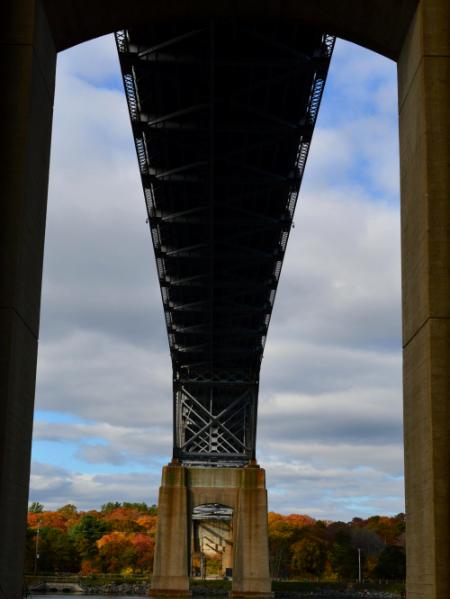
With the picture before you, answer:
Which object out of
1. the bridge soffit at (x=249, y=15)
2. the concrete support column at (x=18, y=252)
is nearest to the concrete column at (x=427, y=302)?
the bridge soffit at (x=249, y=15)

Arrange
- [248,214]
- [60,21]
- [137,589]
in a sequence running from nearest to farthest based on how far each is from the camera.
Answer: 1. [60,21]
2. [248,214]
3. [137,589]

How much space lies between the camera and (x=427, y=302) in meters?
12.0

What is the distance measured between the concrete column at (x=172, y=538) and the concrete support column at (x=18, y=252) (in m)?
46.7

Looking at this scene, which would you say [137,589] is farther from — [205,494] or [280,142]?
[280,142]

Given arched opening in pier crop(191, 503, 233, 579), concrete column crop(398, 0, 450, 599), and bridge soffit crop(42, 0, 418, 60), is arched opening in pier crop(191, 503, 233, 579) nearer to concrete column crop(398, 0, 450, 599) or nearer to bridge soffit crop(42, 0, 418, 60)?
bridge soffit crop(42, 0, 418, 60)

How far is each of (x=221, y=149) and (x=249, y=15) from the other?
14657 mm

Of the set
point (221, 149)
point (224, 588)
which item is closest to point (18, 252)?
point (221, 149)

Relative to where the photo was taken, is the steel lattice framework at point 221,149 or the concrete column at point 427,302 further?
the steel lattice framework at point 221,149

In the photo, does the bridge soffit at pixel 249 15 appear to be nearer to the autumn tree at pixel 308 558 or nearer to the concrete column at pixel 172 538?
the concrete column at pixel 172 538

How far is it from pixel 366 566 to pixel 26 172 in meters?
98.0

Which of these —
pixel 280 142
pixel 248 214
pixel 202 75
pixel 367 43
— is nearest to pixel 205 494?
pixel 248 214

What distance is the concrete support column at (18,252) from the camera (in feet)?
38.5

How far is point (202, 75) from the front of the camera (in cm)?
2528

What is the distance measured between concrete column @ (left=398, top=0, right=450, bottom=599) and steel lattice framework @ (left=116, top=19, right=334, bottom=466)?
8367 millimetres
